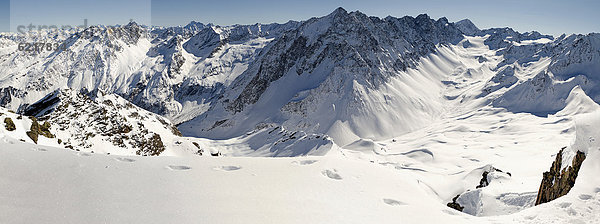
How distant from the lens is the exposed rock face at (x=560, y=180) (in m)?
13.6

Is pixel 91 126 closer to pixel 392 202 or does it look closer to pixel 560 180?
pixel 392 202

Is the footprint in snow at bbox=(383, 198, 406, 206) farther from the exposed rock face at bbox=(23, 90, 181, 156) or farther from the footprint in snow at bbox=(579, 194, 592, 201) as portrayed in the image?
the exposed rock face at bbox=(23, 90, 181, 156)

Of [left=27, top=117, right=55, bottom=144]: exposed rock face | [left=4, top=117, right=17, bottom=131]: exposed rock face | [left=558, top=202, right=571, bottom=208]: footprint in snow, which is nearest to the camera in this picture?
[left=558, top=202, right=571, bottom=208]: footprint in snow

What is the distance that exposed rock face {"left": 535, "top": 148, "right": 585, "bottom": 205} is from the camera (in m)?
13.6

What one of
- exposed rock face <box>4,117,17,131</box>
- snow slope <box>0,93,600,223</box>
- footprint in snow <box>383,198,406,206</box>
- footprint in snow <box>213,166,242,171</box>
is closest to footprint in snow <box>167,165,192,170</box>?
snow slope <box>0,93,600,223</box>

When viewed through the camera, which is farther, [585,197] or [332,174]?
[332,174]

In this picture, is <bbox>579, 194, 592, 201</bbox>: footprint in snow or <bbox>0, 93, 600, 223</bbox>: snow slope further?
<bbox>579, 194, 592, 201</bbox>: footprint in snow

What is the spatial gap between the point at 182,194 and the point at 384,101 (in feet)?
617

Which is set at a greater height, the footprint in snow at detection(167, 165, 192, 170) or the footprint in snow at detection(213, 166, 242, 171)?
the footprint in snow at detection(167, 165, 192, 170)

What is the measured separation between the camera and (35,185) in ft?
30.0

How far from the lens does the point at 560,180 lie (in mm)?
15031

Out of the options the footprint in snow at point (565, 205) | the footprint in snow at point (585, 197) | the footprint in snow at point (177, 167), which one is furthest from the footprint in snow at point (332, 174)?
the footprint in snow at point (585, 197)

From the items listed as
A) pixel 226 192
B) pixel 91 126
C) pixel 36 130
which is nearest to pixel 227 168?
pixel 226 192

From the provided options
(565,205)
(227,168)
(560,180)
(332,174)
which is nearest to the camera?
(565,205)
